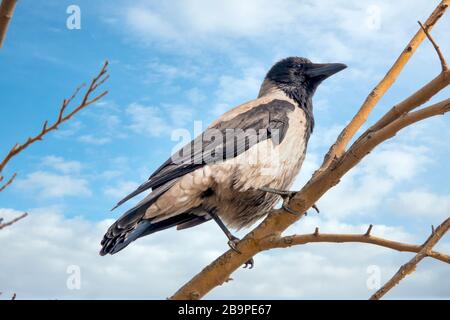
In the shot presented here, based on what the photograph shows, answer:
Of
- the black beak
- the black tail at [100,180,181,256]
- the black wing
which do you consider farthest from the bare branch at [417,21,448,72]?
the black beak

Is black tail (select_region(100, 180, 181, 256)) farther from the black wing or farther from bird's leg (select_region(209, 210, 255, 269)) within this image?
bird's leg (select_region(209, 210, 255, 269))

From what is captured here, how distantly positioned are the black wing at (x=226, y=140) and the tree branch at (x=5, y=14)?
188cm

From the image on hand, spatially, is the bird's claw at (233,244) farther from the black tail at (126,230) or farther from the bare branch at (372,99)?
the bare branch at (372,99)

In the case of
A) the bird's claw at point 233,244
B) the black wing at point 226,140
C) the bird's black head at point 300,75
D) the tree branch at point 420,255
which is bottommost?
the tree branch at point 420,255

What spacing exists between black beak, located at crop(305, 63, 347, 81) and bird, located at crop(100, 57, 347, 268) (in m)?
0.69

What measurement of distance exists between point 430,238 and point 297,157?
1.69m

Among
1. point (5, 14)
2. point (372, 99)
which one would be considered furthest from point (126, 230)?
point (5, 14)

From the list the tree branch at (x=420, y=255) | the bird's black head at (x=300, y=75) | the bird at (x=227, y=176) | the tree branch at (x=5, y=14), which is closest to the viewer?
the tree branch at (x=5, y=14)

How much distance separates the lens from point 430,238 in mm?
2783

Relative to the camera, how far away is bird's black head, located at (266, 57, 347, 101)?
17.2 feet

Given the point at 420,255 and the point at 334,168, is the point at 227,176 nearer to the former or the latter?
the point at 334,168

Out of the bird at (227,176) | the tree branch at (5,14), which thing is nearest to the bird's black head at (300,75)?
the bird at (227,176)

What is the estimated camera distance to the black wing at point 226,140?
396 centimetres
